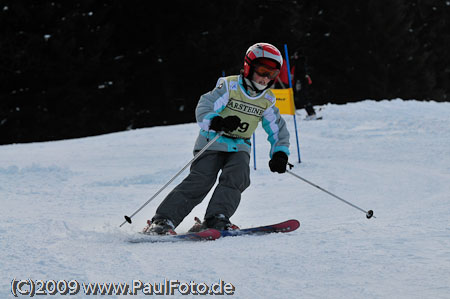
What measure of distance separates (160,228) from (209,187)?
62 cm

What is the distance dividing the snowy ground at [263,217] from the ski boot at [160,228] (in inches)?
5.7

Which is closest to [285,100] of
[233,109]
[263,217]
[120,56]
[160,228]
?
[263,217]

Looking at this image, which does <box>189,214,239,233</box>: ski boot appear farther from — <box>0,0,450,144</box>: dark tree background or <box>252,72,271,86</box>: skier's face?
<box>0,0,450,144</box>: dark tree background

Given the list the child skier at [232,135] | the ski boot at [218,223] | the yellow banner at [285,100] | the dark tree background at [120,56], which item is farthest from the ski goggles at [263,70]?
the dark tree background at [120,56]

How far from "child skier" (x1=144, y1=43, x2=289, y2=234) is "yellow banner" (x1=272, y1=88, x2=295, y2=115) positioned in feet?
12.1

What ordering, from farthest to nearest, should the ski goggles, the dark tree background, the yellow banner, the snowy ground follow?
the dark tree background, the yellow banner, the ski goggles, the snowy ground

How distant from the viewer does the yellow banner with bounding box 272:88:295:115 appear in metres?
7.97

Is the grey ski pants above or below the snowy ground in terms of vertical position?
above

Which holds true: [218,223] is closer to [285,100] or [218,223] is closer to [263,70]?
[263,70]

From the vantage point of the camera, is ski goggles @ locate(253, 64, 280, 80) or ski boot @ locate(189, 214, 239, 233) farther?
ski goggles @ locate(253, 64, 280, 80)

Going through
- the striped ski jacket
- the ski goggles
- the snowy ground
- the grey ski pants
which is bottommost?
the snowy ground

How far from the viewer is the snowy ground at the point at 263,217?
247 centimetres

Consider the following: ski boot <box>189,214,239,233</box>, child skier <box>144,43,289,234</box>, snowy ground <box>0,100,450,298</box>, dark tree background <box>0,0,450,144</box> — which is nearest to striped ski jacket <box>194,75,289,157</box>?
child skier <box>144,43,289,234</box>

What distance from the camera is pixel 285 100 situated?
26.5 feet
